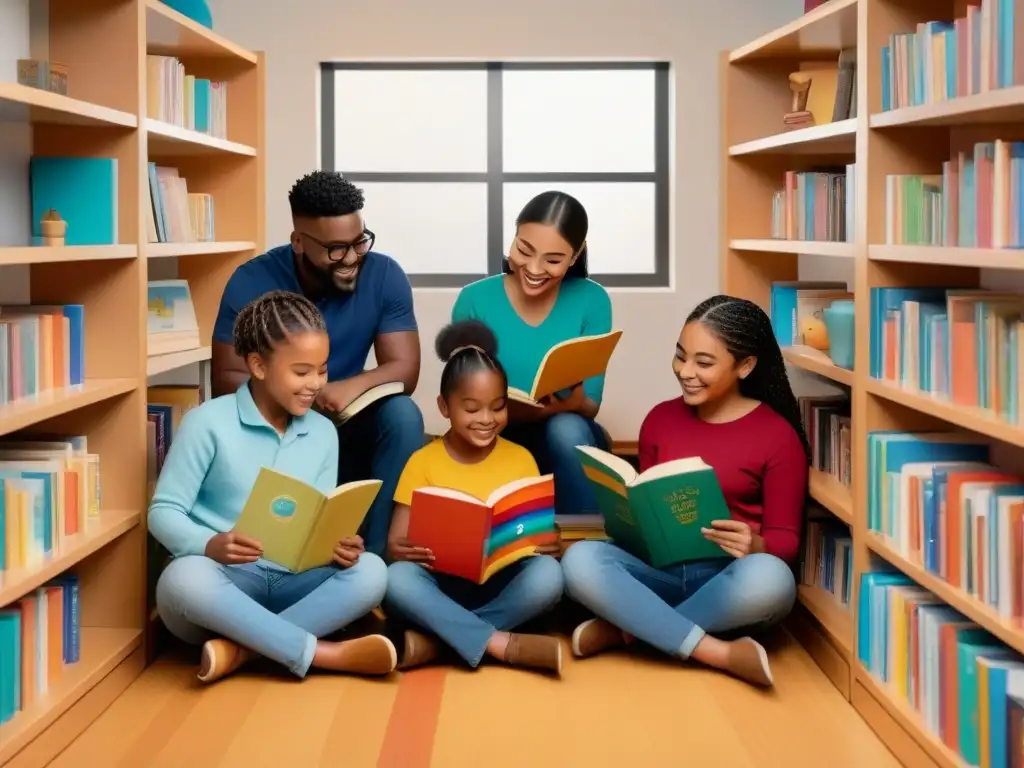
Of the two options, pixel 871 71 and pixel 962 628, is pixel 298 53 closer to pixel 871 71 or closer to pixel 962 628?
pixel 871 71

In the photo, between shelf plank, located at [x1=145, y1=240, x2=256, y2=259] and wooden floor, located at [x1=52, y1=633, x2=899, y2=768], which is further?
shelf plank, located at [x1=145, y1=240, x2=256, y2=259]

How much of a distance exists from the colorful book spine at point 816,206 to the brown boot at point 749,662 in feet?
3.67

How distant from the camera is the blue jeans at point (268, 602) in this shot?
9.24ft

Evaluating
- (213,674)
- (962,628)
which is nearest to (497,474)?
(213,674)

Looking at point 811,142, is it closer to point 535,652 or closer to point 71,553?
point 535,652

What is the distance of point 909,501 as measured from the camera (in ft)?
Answer: 8.48

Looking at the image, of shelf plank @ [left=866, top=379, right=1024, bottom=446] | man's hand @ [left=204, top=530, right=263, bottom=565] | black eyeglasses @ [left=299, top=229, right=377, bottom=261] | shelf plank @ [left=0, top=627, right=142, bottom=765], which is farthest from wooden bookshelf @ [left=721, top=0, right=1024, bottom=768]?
shelf plank @ [left=0, top=627, right=142, bottom=765]

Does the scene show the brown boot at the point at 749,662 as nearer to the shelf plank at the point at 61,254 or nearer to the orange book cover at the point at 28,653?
the orange book cover at the point at 28,653

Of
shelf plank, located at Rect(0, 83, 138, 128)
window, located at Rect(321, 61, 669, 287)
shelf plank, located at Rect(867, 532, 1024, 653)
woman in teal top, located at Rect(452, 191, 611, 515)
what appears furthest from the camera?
window, located at Rect(321, 61, 669, 287)

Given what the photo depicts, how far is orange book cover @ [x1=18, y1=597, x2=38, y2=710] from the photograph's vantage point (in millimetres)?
2508

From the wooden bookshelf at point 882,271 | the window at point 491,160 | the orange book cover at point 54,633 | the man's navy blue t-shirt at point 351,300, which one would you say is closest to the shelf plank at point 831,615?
the wooden bookshelf at point 882,271

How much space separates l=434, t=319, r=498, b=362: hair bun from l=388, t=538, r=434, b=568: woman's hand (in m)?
0.54

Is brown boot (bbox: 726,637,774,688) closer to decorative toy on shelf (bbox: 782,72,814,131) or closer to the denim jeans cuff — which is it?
the denim jeans cuff

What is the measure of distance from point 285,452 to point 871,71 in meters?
1.51
